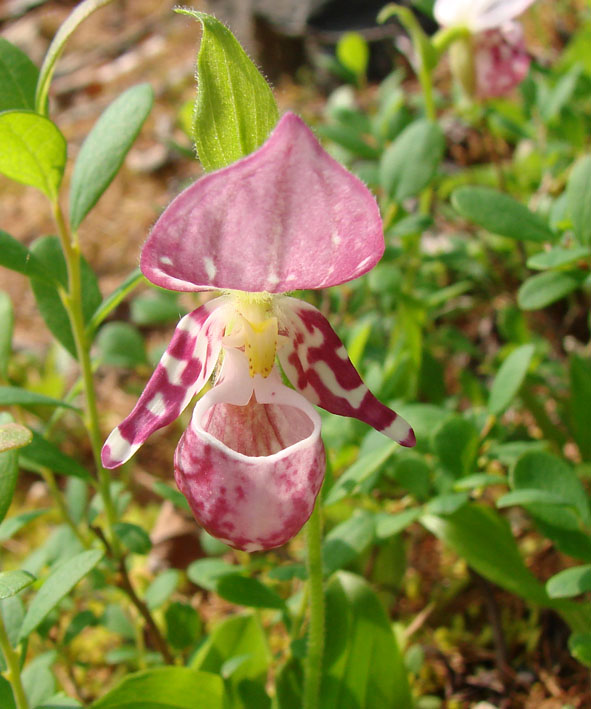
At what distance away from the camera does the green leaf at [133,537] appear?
1.17 m

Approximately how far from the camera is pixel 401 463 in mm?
1229

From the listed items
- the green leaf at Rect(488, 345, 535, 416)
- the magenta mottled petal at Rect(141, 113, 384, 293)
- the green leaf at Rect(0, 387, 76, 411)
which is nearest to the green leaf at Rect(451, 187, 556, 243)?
the green leaf at Rect(488, 345, 535, 416)

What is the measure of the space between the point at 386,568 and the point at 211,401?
0.88 m

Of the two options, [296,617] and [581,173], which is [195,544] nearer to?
[296,617]

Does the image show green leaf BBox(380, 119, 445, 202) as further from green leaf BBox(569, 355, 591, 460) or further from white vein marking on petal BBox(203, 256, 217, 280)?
white vein marking on petal BBox(203, 256, 217, 280)

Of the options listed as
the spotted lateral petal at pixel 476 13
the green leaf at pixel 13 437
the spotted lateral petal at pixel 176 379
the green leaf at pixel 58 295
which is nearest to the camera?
the green leaf at pixel 13 437

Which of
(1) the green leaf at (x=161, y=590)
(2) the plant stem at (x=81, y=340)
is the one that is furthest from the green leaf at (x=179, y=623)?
(2) the plant stem at (x=81, y=340)

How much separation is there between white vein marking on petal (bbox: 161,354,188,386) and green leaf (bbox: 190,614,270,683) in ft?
1.84

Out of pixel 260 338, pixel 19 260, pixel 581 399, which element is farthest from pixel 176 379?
pixel 581 399

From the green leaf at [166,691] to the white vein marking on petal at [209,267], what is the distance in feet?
1.96

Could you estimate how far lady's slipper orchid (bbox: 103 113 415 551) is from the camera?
68cm

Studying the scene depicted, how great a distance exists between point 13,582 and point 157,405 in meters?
0.26

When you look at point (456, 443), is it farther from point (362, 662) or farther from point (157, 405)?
point (157, 405)

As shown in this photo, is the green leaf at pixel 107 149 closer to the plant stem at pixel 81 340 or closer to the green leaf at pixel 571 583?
the plant stem at pixel 81 340
